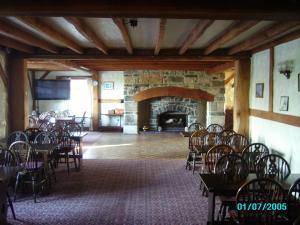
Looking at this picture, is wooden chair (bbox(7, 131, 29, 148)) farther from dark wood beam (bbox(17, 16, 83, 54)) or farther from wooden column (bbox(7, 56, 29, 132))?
dark wood beam (bbox(17, 16, 83, 54))

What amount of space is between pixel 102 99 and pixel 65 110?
61.8 inches

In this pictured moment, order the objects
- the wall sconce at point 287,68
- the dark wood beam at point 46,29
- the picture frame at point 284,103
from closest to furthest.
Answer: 1. the dark wood beam at point 46,29
2. the wall sconce at point 287,68
3. the picture frame at point 284,103

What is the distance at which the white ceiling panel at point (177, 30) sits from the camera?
4.36 m

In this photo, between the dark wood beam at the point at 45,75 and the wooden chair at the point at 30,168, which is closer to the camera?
the wooden chair at the point at 30,168

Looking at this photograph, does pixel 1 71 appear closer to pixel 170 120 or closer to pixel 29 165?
pixel 29 165

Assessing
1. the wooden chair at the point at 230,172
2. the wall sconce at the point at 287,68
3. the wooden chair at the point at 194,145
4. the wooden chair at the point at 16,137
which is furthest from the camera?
the wooden chair at the point at 194,145

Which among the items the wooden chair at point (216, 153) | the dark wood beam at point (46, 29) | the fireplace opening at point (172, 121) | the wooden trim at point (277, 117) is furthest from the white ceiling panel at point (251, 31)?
the fireplace opening at point (172, 121)

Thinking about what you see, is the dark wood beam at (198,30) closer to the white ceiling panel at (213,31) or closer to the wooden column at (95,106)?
the white ceiling panel at (213,31)

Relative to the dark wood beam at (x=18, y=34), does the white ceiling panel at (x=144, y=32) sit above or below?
above

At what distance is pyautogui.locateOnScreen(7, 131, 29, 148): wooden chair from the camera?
5.86 meters

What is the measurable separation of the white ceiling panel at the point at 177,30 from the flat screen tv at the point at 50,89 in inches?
286

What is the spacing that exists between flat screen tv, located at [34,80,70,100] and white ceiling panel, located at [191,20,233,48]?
7.54m

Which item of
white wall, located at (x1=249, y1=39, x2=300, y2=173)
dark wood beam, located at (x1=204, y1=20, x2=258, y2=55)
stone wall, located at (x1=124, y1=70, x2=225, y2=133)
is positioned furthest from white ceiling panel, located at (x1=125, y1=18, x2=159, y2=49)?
stone wall, located at (x1=124, y1=70, x2=225, y2=133)

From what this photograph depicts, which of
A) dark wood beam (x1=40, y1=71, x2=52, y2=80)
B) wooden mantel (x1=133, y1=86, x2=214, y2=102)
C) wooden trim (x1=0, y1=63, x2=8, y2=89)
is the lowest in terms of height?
wooden mantel (x1=133, y1=86, x2=214, y2=102)
